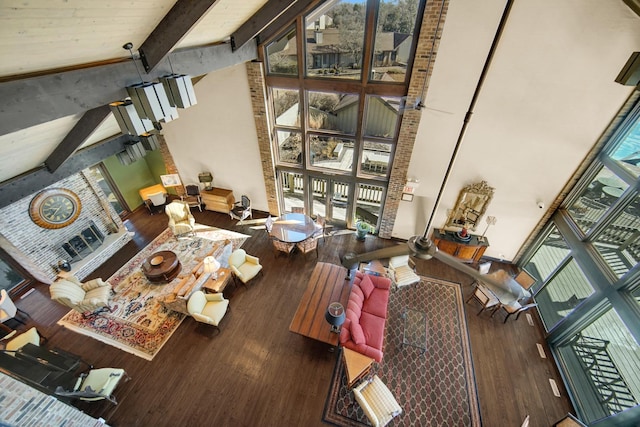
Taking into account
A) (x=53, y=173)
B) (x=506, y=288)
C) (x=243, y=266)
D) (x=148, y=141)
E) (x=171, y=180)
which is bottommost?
(x=243, y=266)

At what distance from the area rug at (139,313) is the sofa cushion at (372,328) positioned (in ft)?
12.9

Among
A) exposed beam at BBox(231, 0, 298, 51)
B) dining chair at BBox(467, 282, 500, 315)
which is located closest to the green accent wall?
exposed beam at BBox(231, 0, 298, 51)

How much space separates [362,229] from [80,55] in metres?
6.33

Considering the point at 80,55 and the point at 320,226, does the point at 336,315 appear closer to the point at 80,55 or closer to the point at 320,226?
the point at 320,226

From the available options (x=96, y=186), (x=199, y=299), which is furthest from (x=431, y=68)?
(x=96, y=186)

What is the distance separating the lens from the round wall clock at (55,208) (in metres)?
5.70

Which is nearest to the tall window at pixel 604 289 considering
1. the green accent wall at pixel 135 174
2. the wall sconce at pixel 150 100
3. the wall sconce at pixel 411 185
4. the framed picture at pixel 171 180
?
the wall sconce at pixel 411 185

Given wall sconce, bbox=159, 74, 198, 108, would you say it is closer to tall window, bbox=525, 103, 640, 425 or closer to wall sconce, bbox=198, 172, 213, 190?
wall sconce, bbox=198, 172, 213, 190

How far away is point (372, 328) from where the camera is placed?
4848 mm

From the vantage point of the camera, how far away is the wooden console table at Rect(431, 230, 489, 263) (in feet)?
21.1

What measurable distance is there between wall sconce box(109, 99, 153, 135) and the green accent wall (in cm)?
616

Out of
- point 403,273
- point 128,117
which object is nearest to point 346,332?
point 403,273

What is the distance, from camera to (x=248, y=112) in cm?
658

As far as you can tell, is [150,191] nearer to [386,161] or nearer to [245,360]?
[245,360]
